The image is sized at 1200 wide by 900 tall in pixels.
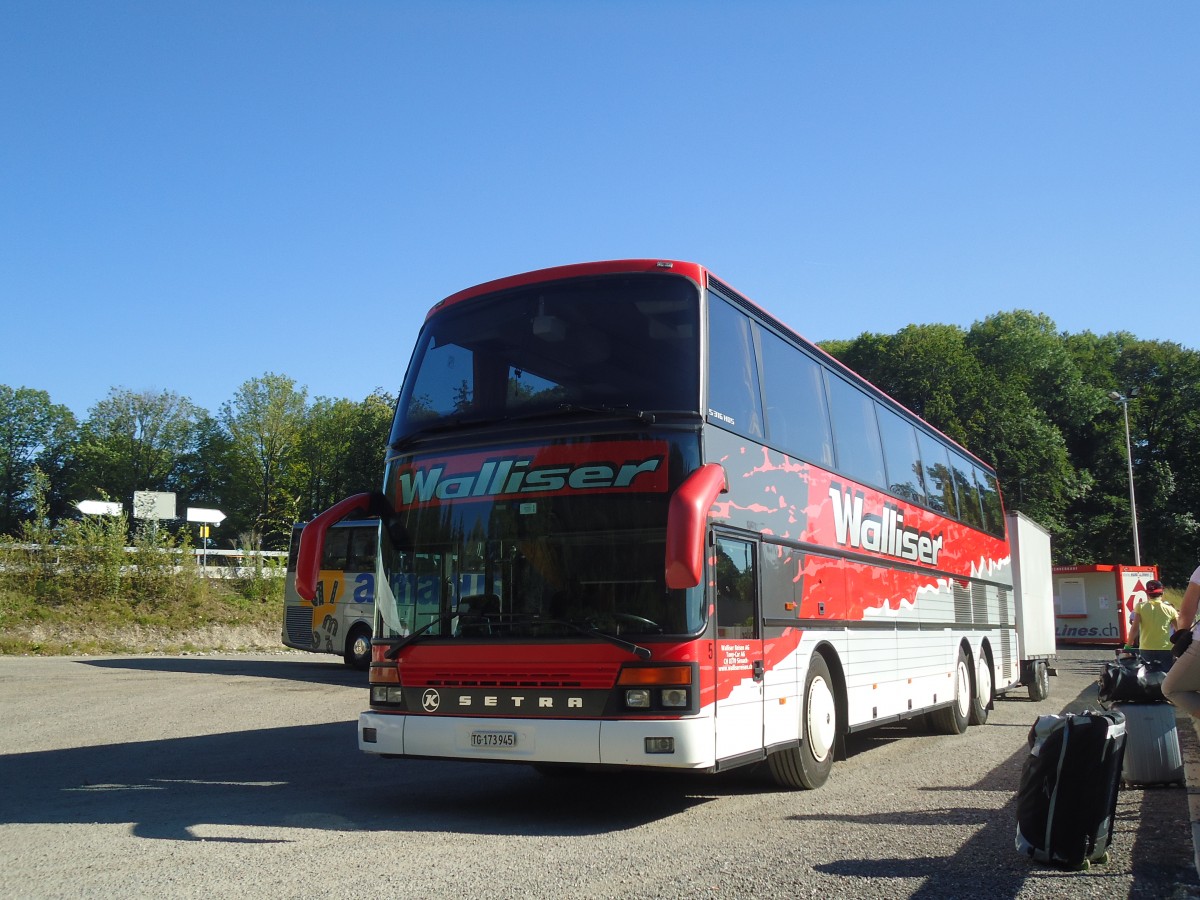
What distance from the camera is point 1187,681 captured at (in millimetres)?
4984

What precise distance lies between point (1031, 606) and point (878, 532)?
9853 mm

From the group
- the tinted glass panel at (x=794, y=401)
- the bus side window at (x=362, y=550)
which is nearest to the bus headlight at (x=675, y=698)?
the tinted glass panel at (x=794, y=401)

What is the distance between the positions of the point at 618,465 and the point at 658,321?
1.22m

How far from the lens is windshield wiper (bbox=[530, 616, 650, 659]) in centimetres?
726

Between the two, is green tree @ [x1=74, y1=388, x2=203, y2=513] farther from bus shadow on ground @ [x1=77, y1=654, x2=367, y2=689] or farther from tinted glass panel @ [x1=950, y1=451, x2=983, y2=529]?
tinted glass panel @ [x1=950, y1=451, x2=983, y2=529]

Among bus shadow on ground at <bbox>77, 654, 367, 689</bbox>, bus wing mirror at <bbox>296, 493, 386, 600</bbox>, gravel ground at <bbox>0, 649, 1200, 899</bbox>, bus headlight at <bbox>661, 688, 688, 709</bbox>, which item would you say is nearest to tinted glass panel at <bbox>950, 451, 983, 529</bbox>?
gravel ground at <bbox>0, 649, 1200, 899</bbox>

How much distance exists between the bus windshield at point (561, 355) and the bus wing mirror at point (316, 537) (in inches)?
24.8

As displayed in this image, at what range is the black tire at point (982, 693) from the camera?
15.3m

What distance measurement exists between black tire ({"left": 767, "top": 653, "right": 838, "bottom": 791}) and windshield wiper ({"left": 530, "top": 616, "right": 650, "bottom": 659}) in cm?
220

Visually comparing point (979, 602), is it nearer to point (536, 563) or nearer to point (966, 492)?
point (966, 492)

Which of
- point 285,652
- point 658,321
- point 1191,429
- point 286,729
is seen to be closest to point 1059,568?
point 1191,429

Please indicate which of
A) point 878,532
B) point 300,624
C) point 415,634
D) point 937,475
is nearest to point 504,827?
point 415,634

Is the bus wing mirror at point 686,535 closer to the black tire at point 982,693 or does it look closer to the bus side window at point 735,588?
the bus side window at point 735,588

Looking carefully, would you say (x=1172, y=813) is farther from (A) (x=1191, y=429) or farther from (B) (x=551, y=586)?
(A) (x=1191, y=429)
